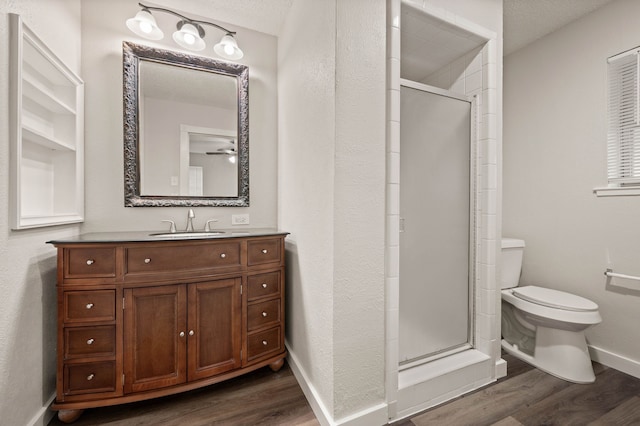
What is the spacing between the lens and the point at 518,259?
220 cm

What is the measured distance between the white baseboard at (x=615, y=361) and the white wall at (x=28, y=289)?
3.43 m

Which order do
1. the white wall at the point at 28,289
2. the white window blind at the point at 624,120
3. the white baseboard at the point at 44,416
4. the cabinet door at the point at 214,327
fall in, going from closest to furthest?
the white wall at the point at 28,289, the white baseboard at the point at 44,416, the cabinet door at the point at 214,327, the white window blind at the point at 624,120

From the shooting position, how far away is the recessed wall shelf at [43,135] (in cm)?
114


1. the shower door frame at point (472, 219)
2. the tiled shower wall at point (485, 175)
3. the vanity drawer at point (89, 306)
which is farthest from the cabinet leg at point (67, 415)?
the tiled shower wall at point (485, 175)

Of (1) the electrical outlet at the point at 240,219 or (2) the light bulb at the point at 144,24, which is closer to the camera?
(2) the light bulb at the point at 144,24

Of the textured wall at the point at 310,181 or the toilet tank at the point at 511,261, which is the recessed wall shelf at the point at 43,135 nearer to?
the textured wall at the point at 310,181

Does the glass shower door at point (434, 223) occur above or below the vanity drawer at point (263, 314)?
above

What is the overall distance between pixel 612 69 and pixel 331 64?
2.15 m

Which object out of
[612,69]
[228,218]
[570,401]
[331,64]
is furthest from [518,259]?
[228,218]

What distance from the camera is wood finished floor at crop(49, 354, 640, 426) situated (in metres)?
1.37

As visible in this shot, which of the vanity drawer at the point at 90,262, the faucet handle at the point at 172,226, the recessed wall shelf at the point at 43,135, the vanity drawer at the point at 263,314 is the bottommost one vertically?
the vanity drawer at the point at 263,314

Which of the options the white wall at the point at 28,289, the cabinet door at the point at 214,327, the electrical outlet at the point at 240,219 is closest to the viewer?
the white wall at the point at 28,289

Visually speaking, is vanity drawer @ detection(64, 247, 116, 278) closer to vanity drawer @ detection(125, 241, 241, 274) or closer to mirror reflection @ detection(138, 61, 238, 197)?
vanity drawer @ detection(125, 241, 241, 274)

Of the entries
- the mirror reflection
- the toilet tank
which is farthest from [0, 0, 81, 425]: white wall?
the toilet tank
